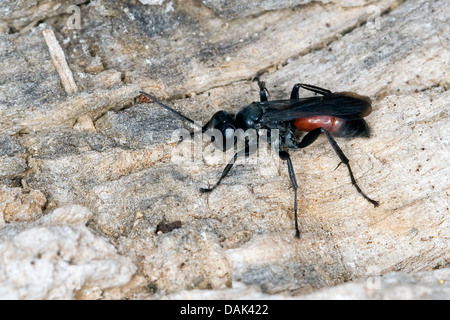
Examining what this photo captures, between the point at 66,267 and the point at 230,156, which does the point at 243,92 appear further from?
the point at 66,267

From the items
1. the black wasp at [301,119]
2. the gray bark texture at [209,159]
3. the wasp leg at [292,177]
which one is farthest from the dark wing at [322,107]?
the wasp leg at [292,177]

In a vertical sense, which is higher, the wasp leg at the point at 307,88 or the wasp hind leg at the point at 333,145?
the wasp leg at the point at 307,88

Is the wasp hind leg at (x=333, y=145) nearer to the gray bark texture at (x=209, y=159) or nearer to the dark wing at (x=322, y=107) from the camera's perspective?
the gray bark texture at (x=209, y=159)

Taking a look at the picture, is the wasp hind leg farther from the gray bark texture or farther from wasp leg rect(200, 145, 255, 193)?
wasp leg rect(200, 145, 255, 193)

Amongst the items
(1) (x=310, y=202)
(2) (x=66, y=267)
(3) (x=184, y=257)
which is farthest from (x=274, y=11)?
(2) (x=66, y=267)

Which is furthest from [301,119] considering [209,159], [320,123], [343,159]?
[209,159]

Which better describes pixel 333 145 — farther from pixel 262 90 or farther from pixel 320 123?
pixel 262 90

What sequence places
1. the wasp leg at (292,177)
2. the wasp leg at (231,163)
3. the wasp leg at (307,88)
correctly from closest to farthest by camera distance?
the wasp leg at (292,177), the wasp leg at (231,163), the wasp leg at (307,88)
